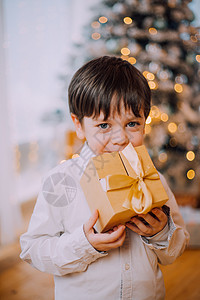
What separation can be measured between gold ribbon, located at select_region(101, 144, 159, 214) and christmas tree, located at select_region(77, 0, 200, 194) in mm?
1551

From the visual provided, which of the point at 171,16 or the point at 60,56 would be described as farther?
the point at 60,56

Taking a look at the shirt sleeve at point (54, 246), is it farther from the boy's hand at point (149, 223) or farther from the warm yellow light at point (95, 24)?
the warm yellow light at point (95, 24)

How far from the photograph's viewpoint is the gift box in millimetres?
605

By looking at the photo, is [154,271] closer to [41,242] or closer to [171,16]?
[41,242]

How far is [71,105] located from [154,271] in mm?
562

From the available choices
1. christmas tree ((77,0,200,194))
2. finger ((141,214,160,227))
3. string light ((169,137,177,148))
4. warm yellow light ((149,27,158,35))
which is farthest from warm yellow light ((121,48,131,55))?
finger ((141,214,160,227))

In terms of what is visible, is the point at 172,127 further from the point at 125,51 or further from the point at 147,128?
the point at 125,51

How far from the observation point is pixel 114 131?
0.73 meters

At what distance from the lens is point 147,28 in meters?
2.14

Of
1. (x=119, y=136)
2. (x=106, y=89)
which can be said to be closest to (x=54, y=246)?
(x=119, y=136)

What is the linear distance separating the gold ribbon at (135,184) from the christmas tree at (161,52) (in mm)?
1551

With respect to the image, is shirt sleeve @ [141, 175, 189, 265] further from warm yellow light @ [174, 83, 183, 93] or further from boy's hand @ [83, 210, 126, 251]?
warm yellow light @ [174, 83, 183, 93]

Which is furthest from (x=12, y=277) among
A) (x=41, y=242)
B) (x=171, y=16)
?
(x=171, y=16)

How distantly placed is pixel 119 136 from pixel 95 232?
0.27 metres
